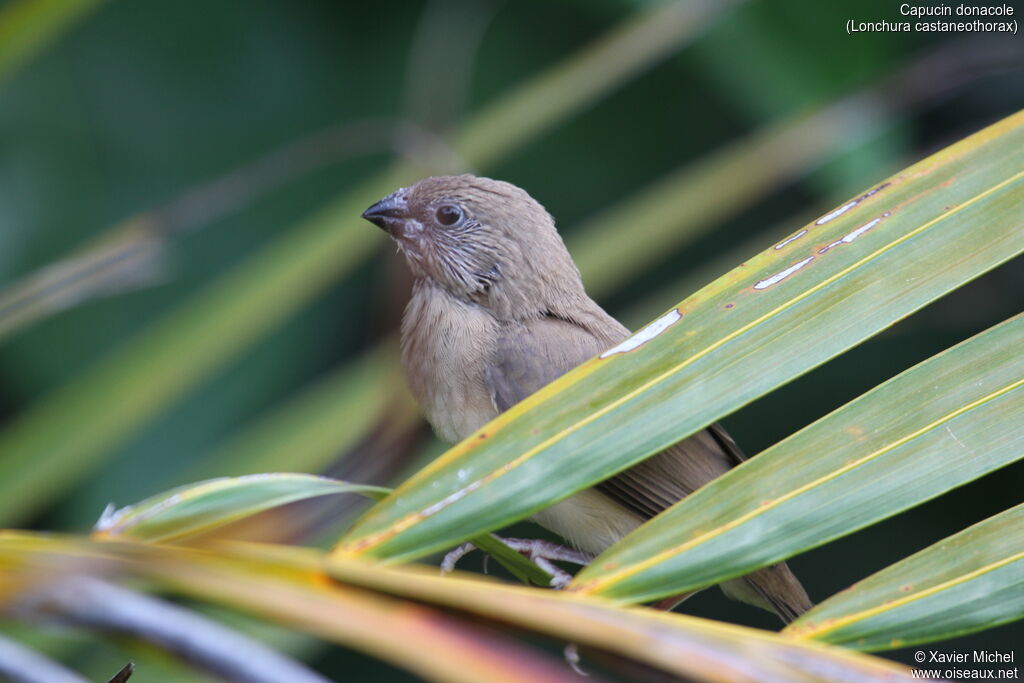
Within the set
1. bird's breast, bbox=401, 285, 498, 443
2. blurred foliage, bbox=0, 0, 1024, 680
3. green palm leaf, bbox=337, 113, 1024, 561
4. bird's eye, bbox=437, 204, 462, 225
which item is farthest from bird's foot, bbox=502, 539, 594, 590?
blurred foliage, bbox=0, 0, 1024, 680

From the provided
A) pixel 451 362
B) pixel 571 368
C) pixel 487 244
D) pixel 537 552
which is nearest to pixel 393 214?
pixel 487 244

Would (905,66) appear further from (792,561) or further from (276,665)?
(276,665)

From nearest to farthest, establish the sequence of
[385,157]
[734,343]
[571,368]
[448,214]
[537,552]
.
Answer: [734,343]
[537,552]
[571,368]
[448,214]
[385,157]

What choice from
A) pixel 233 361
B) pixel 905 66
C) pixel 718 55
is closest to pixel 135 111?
pixel 233 361

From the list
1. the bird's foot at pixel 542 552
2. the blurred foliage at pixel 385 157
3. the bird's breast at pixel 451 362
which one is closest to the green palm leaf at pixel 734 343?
the bird's foot at pixel 542 552

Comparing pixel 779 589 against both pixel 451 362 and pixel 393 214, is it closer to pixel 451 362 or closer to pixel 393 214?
pixel 451 362
